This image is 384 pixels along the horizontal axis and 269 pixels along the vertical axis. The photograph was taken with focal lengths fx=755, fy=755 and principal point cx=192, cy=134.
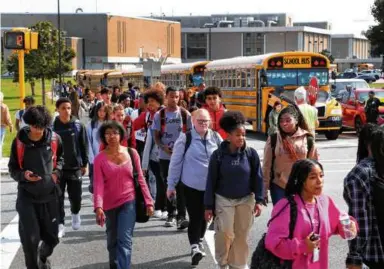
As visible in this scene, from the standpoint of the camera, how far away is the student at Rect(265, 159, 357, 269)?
4445mm

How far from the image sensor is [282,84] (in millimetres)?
24062

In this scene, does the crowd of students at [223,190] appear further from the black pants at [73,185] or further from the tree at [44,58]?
the tree at [44,58]

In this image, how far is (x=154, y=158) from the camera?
1012 cm

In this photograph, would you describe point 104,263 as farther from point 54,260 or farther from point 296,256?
point 296,256

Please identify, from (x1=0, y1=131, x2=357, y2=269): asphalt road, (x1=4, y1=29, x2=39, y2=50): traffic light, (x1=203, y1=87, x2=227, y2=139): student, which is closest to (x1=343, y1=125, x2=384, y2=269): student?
(x1=0, y1=131, x2=357, y2=269): asphalt road

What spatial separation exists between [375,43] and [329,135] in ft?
166

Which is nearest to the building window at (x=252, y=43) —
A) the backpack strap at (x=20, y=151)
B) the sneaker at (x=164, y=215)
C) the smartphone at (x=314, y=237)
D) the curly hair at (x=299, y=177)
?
the sneaker at (x=164, y=215)

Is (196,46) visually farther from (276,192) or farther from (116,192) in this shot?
(116,192)

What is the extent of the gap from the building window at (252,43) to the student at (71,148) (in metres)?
127

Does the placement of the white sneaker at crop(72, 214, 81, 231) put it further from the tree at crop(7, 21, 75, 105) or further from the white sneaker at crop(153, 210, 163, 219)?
the tree at crop(7, 21, 75, 105)

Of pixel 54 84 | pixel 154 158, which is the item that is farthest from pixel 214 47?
pixel 154 158

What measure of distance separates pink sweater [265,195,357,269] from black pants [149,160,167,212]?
5.52m

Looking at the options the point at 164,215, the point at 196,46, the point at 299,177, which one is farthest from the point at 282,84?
the point at 196,46

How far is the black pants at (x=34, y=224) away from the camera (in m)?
6.82
